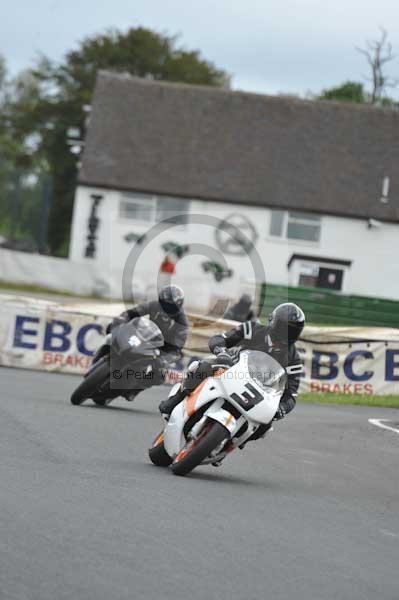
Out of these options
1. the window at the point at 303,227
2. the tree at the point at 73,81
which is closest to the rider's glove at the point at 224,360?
the window at the point at 303,227

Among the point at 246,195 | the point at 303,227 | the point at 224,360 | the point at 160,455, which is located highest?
the point at 246,195

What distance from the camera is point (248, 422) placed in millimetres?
9945

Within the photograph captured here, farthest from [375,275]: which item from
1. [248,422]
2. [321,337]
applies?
[248,422]

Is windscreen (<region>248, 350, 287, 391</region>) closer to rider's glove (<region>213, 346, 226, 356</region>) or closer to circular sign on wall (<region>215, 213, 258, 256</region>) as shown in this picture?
rider's glove (<region>213, 346, 226, 356</region>)

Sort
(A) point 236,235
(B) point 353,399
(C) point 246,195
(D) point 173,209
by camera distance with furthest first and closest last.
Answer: (A) point 236,235, (D) point 173,209, (C) point 246,195, (B) point 353,399

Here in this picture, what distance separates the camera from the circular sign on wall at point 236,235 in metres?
50.7

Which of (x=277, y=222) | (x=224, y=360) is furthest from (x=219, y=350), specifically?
(x=277, y=222)

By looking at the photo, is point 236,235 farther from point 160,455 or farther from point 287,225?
point 160,455

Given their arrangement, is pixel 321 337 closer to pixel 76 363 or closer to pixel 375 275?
pixel 76 363

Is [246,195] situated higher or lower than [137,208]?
higher

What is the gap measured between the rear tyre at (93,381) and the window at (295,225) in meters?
35.9

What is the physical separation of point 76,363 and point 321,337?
4186 mm

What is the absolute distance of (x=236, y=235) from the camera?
53219 millimetres

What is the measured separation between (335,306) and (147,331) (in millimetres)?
23193
